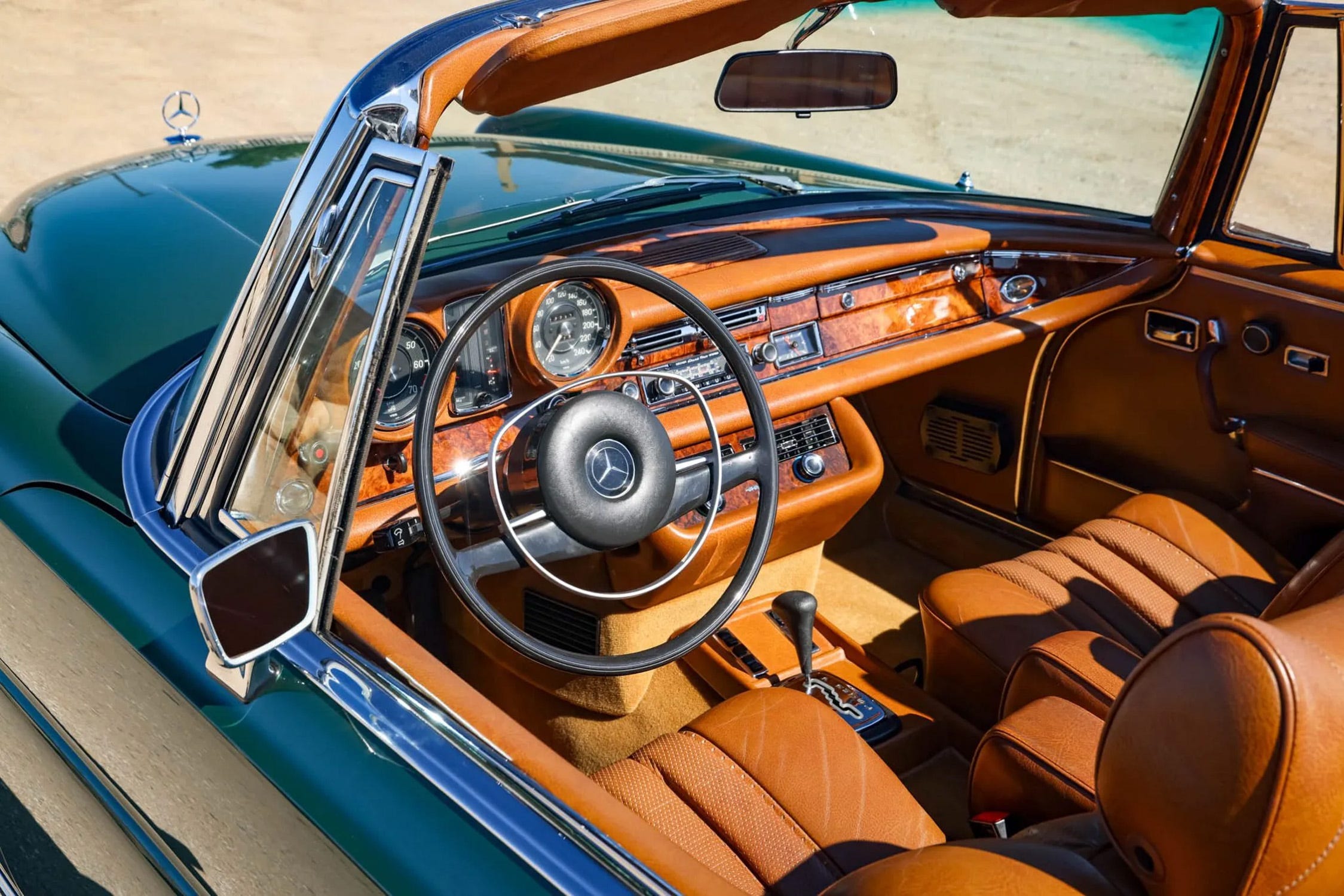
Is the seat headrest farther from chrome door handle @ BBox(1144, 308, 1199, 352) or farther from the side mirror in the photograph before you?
chrome door handle @ BBox(1144, 308, 1199, 352)

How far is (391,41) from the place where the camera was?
12.3 meters

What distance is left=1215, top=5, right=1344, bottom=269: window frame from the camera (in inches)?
99.8

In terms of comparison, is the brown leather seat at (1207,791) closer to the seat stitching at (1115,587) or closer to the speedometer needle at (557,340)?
the seat stitching at (1115,587)

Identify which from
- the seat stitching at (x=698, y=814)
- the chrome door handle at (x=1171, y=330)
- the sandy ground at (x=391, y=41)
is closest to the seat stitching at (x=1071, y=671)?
the seat stitching at (x=698, y=814)

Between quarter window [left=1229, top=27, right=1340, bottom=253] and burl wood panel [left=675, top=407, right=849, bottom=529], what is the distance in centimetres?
119

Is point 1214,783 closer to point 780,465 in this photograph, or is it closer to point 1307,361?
point 780,465

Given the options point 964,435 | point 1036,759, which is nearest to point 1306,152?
point 964,435

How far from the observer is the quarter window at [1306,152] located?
260cm

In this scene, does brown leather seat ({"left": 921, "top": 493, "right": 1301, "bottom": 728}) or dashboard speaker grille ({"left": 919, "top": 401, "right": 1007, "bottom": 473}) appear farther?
dashboard speaker grille ({"left": 919, "top": 401, "right": 1007, "bottom": 473})

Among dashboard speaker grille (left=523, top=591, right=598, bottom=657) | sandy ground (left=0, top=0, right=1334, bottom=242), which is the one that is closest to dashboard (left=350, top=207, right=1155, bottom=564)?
dashboard speaker grille (left=523, top=591, right=598, bottom=657)

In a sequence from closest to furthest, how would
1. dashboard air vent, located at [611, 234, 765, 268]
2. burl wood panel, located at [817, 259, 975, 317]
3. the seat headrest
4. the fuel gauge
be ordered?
the seat headrest
the fuel gauge
dashboard air vent, located at [611, 234, 765, 268]
burl wood panel, located at [817, 259, 975, 317]

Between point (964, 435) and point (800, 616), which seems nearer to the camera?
point (800, 616)

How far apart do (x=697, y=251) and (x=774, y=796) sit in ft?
4.34

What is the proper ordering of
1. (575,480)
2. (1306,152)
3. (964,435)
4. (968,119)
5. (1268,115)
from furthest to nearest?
1. (968,119)
2. (964,435)
3. (1306,152)
4. (1268,115)
5. (575,480)
